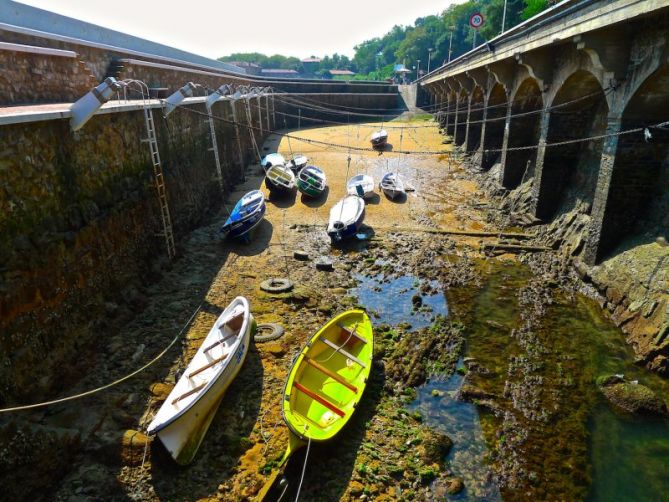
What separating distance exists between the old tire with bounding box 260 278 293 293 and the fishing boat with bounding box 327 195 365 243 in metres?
3.97

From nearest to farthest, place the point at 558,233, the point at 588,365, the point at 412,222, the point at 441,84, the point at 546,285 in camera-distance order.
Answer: the point at 588,365 → the point at 546,285 → the point at 558,233 → the point at 412,222 → the point at 441,84

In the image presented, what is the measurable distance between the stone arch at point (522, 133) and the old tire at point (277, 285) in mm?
13738

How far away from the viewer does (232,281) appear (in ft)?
45.9

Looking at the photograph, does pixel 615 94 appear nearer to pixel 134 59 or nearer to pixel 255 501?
pixel 255 501

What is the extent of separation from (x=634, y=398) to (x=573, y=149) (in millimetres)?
11685

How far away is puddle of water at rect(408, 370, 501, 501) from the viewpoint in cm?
739

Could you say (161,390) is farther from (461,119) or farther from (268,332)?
(461,119)

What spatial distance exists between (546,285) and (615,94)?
6.19 metres

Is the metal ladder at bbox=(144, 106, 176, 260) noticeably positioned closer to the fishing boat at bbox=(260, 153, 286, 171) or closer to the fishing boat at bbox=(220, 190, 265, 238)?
the fishing boat at bbox=(220, 190, 265, 238)

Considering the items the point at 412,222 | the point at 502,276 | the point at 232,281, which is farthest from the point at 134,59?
the point at 502,276

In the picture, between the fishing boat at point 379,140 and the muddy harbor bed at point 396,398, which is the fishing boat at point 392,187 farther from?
the fishing boat at point 379,140

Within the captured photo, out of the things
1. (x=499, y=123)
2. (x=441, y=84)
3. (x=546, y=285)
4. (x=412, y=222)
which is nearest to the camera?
(x=546, y=285)

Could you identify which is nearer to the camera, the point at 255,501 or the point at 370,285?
the point at 255,501

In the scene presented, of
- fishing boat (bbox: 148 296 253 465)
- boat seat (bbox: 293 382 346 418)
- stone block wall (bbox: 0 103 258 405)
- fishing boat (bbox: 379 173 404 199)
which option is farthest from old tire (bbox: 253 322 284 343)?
fishing boat (bbox: 379 173 404 199)
